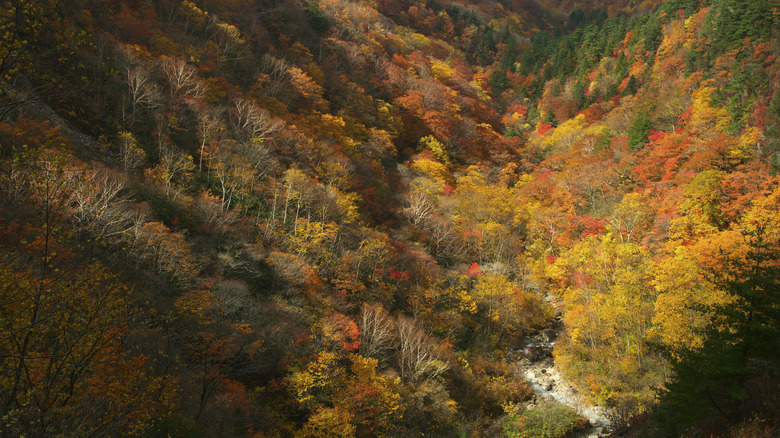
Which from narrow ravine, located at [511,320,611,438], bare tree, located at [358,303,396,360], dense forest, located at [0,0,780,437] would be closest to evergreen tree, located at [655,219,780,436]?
dense forest, located at [0,0,780,437]

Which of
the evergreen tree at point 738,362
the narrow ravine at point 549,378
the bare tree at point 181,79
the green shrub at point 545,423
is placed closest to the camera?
the evergreen tree at point 738,362

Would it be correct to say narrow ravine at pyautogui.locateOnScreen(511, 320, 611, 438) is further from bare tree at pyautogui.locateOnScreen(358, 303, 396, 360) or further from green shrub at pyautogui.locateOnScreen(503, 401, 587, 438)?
bare tree at pyautogui.locateOnScreen(358, 303, 396, 360)

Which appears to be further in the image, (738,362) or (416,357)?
(416,357)

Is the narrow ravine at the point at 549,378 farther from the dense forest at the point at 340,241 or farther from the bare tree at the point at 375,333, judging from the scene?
the bare tree at the point at 375,333

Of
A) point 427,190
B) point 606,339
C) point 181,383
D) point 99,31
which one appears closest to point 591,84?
point 427,190

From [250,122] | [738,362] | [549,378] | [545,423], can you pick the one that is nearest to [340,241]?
[250,122]

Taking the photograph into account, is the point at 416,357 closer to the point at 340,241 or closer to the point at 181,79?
the point at 340,241

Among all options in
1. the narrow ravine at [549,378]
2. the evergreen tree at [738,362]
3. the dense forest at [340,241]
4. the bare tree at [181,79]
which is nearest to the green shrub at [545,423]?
the dense forest at [340,241]
